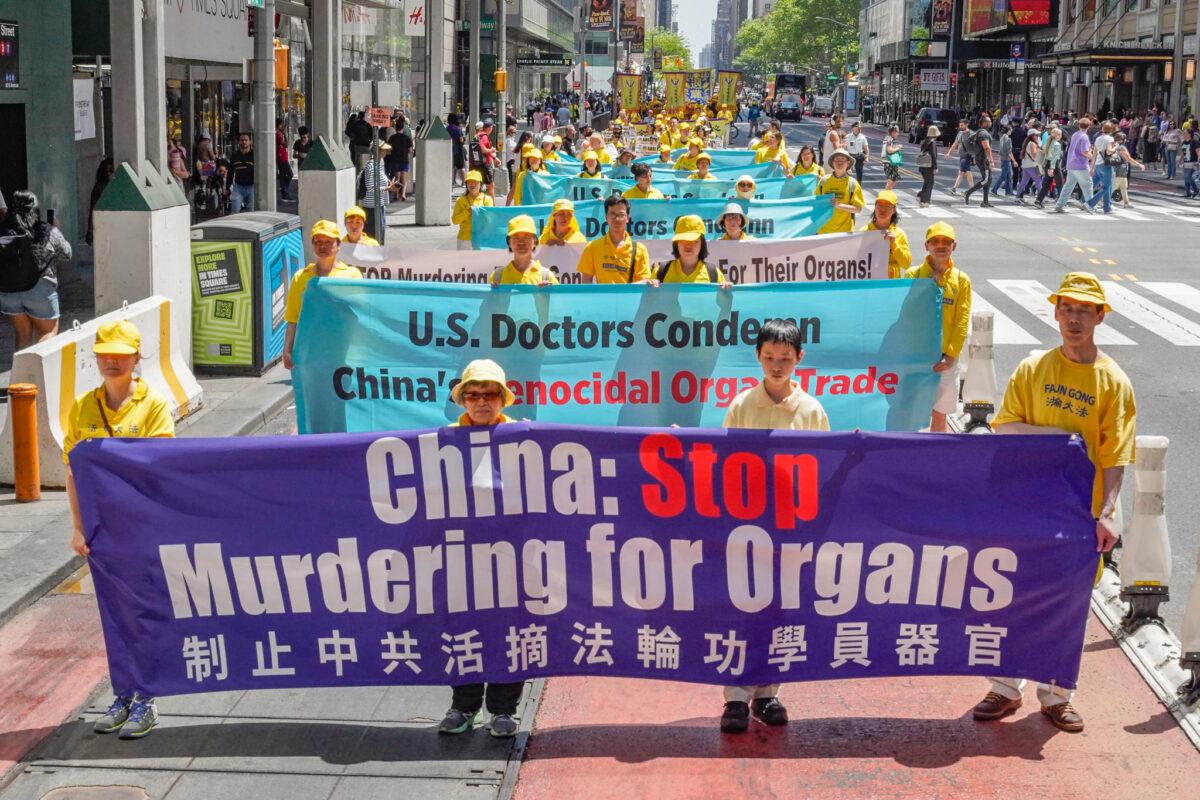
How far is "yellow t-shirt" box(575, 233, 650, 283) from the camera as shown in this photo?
11.0 meters

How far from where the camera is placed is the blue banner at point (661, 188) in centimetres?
2031

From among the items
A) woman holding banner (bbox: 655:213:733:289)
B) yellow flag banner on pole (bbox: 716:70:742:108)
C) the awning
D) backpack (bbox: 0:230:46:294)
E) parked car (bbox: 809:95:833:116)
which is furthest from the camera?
parked car (bbox: 809:95:833:116)

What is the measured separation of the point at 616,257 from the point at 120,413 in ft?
17.1

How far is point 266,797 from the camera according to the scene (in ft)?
19.0

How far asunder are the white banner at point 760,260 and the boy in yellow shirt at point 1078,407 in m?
5.61

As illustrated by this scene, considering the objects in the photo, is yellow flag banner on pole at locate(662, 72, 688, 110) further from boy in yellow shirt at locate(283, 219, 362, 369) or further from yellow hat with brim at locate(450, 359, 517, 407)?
yellow hat with brim at locate(450, 359, 517, 407)

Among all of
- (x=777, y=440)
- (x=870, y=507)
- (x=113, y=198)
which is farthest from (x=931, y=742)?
(x=113, y=198)

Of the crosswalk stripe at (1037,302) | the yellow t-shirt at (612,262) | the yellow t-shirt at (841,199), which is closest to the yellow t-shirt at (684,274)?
the yellow t-shirt at (612,262)

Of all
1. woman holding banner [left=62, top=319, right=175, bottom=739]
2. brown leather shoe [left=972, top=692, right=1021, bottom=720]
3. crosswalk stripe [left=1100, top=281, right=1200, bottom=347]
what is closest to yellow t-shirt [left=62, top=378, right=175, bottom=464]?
woman holding banner [left=62, top=319, right=175, bottom=739]

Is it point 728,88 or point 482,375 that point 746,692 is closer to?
point 482,375

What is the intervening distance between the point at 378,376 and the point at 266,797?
3437 mm

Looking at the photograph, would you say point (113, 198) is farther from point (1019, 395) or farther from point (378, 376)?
point (1019, 395)

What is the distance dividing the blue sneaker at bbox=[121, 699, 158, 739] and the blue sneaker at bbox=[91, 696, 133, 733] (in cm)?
4

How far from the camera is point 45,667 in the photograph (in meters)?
7.25
